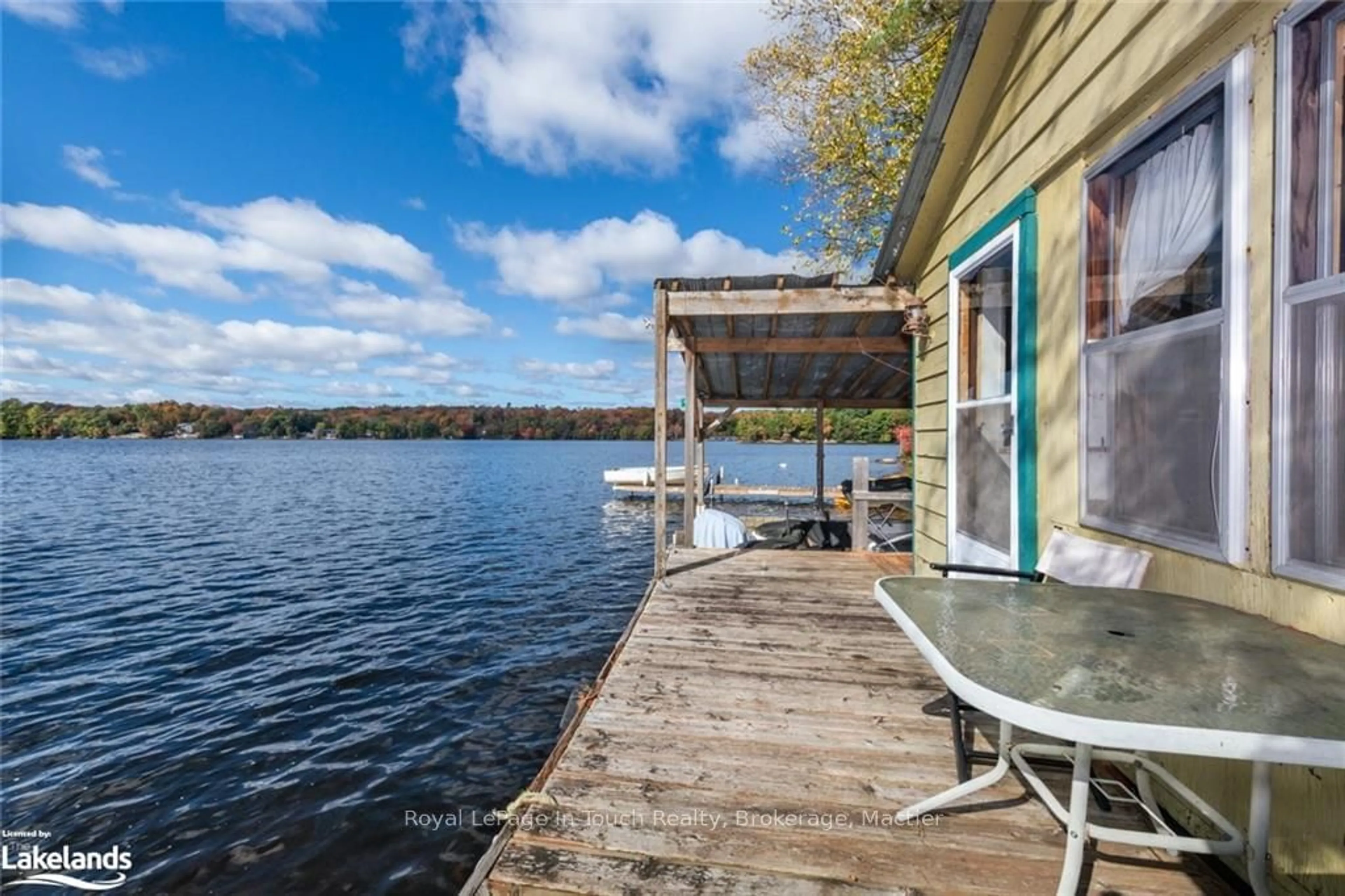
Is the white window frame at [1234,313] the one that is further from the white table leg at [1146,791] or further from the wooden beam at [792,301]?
the wooden beam at [792,301]

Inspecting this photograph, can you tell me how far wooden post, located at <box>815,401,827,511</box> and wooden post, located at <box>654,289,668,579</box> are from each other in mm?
5662

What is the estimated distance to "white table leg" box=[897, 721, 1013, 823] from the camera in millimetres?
1966

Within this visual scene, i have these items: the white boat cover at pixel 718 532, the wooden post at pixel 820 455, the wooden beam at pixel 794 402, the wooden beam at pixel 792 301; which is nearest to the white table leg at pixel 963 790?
the wooden beam at pixel 792 301

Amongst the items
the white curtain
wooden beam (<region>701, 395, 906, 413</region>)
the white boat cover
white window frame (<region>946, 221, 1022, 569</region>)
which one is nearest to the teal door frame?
white window frame (<region>946, 221, 1022, 569</region>)

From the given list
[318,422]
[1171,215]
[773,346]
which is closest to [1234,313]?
[1171,215]

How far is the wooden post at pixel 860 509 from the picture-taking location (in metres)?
6.80

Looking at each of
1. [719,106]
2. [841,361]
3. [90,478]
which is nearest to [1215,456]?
[841,361]

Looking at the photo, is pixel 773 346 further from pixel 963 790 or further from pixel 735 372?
pixel 963 790

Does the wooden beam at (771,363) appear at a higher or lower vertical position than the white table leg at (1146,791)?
higher

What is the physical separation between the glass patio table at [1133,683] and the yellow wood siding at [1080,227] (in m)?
0.11

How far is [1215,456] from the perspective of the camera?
187 cm

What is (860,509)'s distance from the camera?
276 inches

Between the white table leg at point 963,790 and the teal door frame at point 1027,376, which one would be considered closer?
the white table leg at point 963,790

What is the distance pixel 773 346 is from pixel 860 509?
2310 mm
